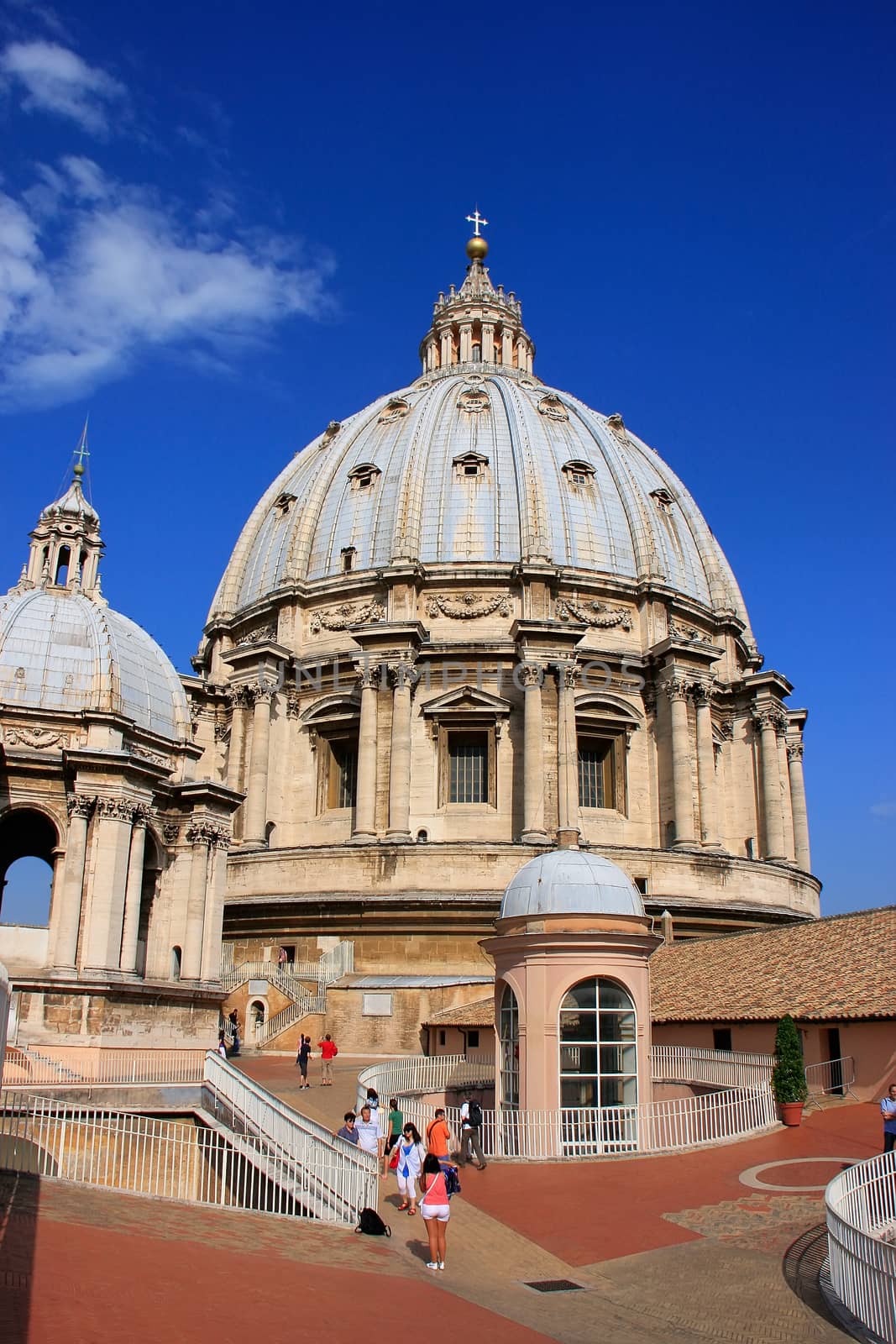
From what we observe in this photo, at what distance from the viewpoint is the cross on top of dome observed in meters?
72.9

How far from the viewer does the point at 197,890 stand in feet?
107

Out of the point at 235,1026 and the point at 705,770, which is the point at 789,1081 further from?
the point at 705,770

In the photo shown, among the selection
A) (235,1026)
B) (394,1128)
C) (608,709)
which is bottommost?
(394,1128)

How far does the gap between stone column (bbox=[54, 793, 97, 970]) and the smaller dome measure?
10703 mm

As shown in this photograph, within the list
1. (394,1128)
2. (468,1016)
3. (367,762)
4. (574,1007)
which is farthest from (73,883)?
(367,762)

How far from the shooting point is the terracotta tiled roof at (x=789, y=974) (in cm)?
2600

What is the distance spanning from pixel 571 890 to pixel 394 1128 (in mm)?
5558

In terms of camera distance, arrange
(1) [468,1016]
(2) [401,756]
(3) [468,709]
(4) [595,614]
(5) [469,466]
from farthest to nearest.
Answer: (5) [469,466], (4) [595,614], (3) [468,709], (2) [401,756], (1) [468,1016]

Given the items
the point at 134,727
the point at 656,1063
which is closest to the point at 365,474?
the point at 134,727

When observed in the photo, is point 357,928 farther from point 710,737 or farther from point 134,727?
point 710,737

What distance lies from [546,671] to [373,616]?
28.5 feet

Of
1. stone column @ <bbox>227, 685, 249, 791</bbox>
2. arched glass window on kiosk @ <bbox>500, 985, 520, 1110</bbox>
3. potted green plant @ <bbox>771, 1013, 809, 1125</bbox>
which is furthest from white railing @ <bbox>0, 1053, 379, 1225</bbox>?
stone column @ <bbox>227, 685, 249, 791</bbox>

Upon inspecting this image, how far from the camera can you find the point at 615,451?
61375 millimetres

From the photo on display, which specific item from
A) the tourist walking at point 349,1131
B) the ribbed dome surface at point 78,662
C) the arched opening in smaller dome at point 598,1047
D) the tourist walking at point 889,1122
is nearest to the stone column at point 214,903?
the ribbed dome surface at point 78,662
